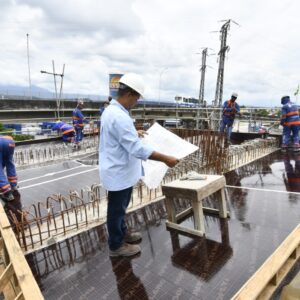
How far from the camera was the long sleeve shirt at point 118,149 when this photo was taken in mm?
2498

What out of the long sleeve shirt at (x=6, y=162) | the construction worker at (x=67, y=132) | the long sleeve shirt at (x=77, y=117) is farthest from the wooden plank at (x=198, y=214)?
the construction worker at (x=67, y=132)

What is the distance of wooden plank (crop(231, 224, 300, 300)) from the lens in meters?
1.87

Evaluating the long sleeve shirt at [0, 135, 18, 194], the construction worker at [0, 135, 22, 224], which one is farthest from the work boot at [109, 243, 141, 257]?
the long sleeve shirt at [0, 135, 18, 194]

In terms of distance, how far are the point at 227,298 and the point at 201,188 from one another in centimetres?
131

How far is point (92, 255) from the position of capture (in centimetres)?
313

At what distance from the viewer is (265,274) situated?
82.4 inches

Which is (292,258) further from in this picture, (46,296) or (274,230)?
(46,296)

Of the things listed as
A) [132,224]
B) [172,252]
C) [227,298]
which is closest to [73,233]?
[132,224]

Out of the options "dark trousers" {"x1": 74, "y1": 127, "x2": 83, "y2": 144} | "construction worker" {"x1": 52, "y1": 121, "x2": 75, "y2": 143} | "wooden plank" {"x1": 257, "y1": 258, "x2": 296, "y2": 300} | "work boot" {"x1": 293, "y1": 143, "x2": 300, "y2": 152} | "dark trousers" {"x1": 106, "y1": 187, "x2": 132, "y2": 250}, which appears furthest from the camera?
"construction worker" {"x1": 52, "y1": 121, "x2": 75, "y2": 143}

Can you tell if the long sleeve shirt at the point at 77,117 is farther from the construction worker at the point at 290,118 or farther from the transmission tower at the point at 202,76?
the transmission tower at the point at 202,76

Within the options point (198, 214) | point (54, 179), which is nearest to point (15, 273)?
point (198, 214)

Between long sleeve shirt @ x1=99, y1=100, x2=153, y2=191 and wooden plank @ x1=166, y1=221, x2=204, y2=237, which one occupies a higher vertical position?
long sleeve shirt @ x1=99, y1=100, x2=153, y2=191

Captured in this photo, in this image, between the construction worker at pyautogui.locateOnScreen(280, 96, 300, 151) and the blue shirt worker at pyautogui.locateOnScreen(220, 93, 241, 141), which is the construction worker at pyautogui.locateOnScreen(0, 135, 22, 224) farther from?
the construction worker at pyautogui.locateOnScreen(280, 96, 300, 151)

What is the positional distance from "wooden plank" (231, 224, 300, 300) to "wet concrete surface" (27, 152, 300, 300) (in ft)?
1.60
